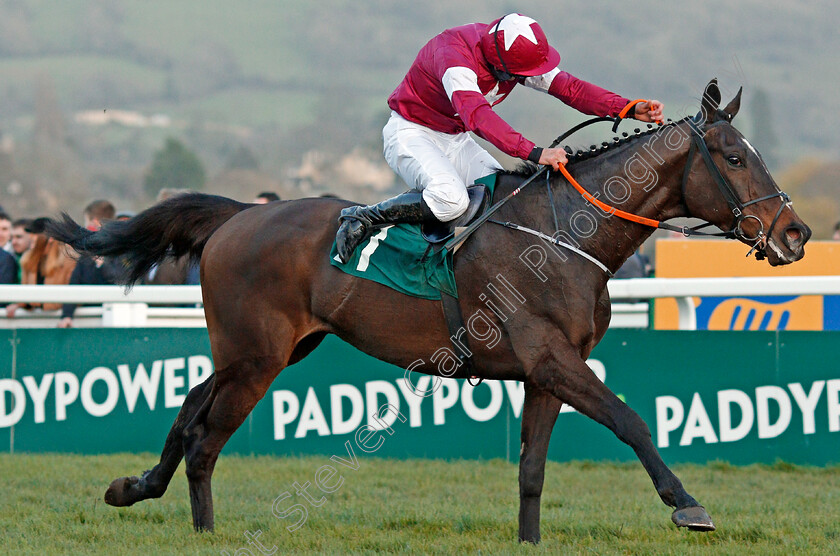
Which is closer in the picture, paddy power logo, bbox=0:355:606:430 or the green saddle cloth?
the green saddle cloth

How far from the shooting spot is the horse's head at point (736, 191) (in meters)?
4.08

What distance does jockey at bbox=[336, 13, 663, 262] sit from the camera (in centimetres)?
438

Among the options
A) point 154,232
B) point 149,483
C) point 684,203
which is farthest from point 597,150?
point 149,483

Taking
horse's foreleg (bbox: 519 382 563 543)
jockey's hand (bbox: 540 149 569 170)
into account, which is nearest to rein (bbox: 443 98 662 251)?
jockey's hand (bbox: 540 149 569 170)

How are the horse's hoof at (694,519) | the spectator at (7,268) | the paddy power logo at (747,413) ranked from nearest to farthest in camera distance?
the horse's hoof at (694,519)
the paddy power logo at (747,413)
the spectator at (7,268)

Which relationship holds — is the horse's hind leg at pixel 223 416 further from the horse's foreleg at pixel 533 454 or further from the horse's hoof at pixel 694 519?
the horse's hoof at pixel 694 519

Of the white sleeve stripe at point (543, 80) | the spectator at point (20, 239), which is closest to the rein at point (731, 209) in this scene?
the white sleeve stripe at point (543, 80)

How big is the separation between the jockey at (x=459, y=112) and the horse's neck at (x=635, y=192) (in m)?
0.21

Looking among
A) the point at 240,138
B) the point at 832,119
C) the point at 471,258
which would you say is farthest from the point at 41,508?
the point at 240,138

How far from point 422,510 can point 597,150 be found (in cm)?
209

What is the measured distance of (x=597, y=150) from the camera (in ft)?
14.9

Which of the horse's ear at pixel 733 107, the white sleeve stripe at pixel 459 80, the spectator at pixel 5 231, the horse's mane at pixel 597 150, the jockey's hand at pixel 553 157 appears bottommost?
the jockey's hand at pixel 553 157

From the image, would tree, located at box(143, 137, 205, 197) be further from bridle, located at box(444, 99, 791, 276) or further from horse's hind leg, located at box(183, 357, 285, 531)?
bridle, located at box(444, 99, 791, 276)

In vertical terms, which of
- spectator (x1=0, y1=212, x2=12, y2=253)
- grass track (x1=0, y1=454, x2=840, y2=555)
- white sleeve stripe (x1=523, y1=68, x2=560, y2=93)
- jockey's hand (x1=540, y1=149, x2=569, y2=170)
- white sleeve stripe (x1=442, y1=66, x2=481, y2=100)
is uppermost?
spectator (x1=0, y1=212, x2=12, y2=253)
